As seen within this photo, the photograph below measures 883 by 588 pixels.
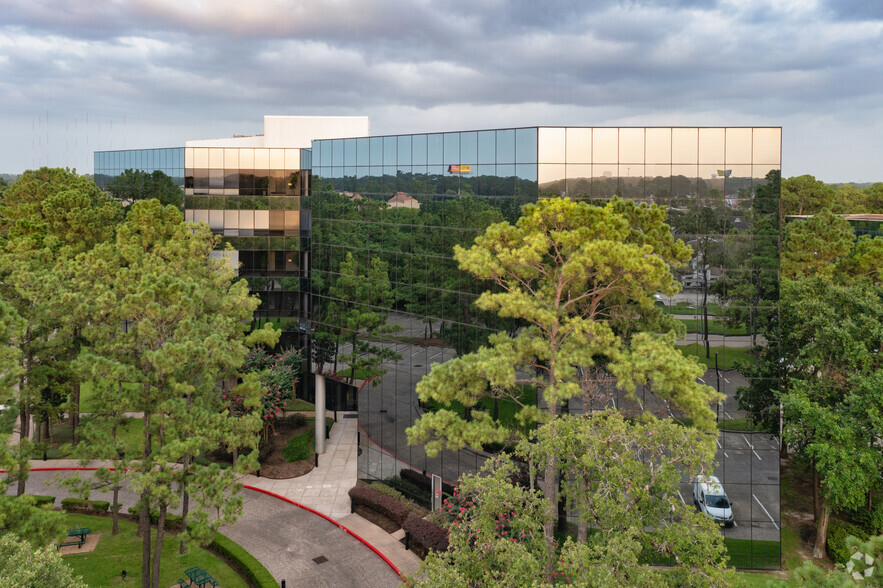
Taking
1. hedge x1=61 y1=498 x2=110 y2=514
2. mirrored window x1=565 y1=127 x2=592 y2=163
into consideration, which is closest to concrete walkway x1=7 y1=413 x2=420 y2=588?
hedge x1=61 y1=498 x2=110 y2=514

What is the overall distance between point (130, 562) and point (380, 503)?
1007 centimetres

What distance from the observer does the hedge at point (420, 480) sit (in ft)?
90.2

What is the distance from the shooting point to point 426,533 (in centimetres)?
2525

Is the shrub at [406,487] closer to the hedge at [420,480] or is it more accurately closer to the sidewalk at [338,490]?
the hedge at [420,480]

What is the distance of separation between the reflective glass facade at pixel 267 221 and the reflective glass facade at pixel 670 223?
701 inches

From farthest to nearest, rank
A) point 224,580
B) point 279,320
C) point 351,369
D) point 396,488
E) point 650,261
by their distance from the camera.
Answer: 1. point 279,320
2. point 351,369
3. point 396,488
4. point 224,580
5. point 650,261

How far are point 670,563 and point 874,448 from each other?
837 centimetres

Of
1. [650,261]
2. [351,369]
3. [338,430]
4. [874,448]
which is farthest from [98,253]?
[874,448]

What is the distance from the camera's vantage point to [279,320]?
147 ft

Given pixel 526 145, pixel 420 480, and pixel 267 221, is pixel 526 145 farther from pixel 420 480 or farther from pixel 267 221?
pixel 267 221

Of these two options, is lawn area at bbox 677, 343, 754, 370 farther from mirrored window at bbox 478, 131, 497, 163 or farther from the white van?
mirrored window at bbox 478, 131, 497, 163

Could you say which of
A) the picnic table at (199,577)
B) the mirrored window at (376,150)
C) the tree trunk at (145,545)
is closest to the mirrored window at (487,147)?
the mirrored window at (376,150)

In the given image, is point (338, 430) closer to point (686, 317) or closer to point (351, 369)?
point (351, 369)

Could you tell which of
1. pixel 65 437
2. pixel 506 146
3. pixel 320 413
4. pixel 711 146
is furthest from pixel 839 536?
pixel 65 437
